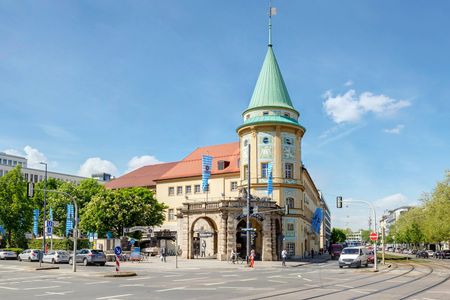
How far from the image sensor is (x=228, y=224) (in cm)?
5509

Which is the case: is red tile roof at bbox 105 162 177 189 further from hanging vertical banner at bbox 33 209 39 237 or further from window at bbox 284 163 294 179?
window at bbox 284 163 294 179

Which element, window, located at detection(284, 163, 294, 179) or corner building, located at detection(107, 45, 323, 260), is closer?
corner building, located at detection(107, 45, 323, 260)

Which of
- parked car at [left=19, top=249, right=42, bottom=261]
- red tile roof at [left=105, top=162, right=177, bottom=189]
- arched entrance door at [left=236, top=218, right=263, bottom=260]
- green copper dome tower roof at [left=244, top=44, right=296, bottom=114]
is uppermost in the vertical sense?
green copper dome tower roof at [left=244, top=44, right=296, bottom=114]

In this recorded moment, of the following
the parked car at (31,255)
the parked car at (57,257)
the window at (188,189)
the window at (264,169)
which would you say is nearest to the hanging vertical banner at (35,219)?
the parked car at (31,255)

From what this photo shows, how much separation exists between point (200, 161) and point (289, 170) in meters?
22.4

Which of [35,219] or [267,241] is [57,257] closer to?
[35,219]

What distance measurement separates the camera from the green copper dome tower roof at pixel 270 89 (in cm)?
6600

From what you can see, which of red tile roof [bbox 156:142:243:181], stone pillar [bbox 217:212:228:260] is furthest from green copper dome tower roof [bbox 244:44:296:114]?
stone pillar [bbox 217:212:228:260]

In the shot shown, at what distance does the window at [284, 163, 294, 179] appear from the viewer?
65700mm

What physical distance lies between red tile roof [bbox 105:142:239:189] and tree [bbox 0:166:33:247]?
22.8 metres

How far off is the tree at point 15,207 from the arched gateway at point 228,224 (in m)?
24.9

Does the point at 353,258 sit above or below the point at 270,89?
below

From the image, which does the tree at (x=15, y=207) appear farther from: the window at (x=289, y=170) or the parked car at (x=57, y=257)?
the window at (x=289, y=170)

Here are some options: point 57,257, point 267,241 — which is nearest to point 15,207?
point 57,257
